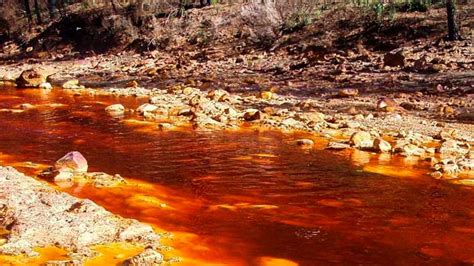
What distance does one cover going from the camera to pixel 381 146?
8445mm

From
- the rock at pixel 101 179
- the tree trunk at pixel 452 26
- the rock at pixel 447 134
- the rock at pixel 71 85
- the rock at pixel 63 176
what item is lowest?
the rock at pixel 71 85

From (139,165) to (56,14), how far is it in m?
25.9

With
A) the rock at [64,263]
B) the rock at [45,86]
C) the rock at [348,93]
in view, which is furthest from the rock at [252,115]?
the rock at [45,86]

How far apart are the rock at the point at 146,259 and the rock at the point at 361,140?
4813 millimetres

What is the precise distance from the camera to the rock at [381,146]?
27.7 ft

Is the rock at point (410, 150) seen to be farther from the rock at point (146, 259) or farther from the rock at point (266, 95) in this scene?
→ the rock at point (266, 95)

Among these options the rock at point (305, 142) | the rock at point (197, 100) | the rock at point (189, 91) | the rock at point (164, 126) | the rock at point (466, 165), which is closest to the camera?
the rock at point (466, 165)

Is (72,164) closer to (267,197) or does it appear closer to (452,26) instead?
(267,197)

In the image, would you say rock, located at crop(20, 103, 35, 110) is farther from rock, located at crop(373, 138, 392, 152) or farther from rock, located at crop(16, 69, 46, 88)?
rock, located at crop(373, 138, 392, 152)

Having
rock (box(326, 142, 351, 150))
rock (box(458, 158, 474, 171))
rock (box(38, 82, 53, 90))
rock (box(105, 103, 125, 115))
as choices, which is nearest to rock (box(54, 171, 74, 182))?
rock (box(326, 142, 351, 150))

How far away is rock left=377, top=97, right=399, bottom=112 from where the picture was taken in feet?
37.2

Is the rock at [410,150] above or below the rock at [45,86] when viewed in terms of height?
above

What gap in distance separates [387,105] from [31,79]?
1189 centimetres

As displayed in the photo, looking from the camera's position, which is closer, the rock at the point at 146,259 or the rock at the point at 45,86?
the rock at the point at 146,259
